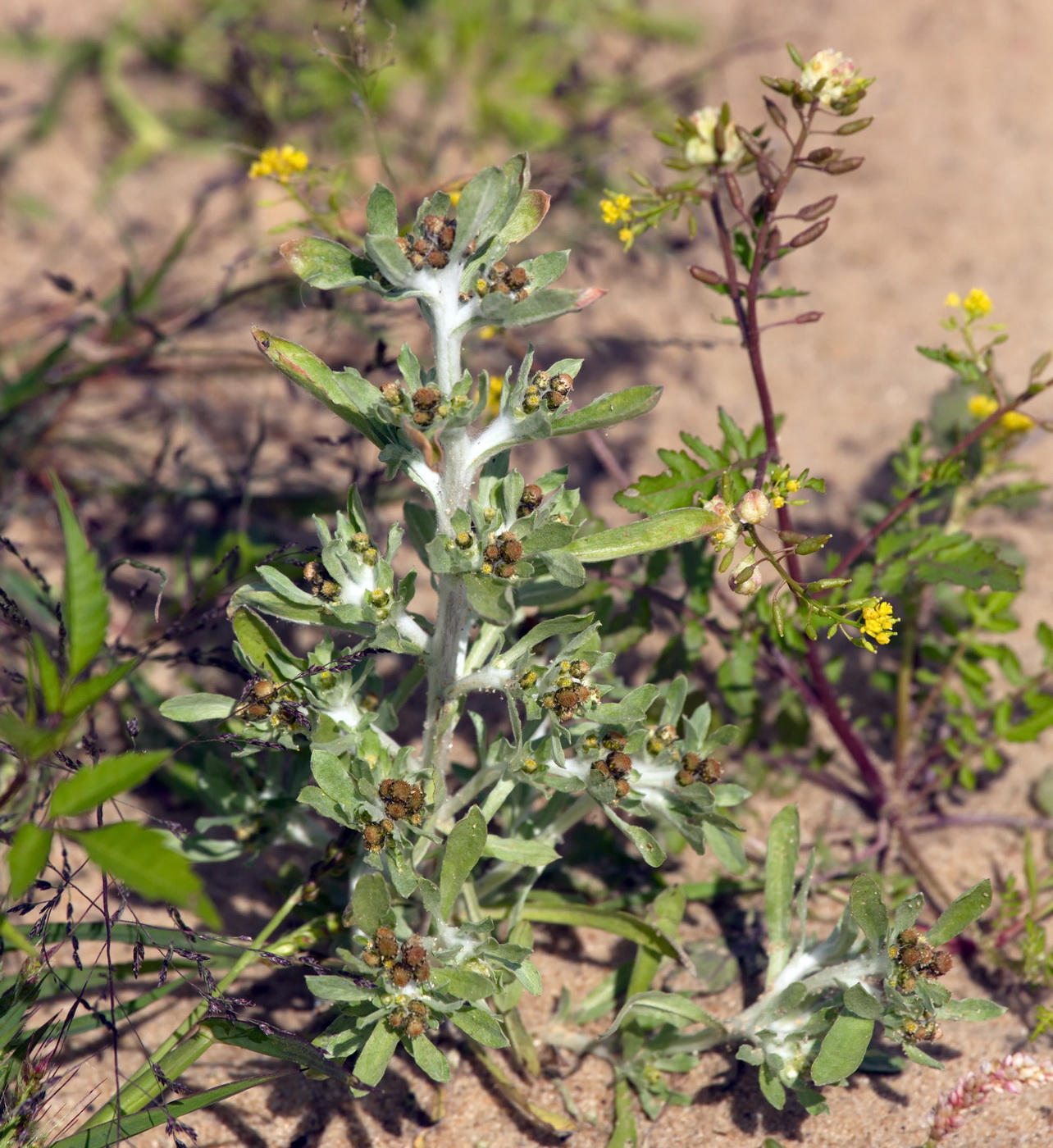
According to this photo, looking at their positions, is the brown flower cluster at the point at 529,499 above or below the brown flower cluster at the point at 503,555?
above

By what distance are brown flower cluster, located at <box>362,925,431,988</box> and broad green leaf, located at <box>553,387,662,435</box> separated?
3.55 feet

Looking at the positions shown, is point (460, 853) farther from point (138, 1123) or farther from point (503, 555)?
point (138, 1123)

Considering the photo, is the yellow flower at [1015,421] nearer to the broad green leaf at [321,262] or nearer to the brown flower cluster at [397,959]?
the broad green leaf at [321,262]

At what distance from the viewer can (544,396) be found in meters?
2.20

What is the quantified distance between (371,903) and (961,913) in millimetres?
1259

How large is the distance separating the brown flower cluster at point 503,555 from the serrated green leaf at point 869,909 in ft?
3.24

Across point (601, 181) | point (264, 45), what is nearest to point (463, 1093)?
point (601, 181)

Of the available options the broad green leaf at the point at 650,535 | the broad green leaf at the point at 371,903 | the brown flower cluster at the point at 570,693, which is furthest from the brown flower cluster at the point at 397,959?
the broad green leaf at the point at 650,535

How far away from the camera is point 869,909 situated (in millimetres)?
2311

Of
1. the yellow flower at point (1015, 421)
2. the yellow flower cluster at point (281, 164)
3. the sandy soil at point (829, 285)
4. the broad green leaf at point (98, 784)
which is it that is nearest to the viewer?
the broad green leaf at point (98, 784)

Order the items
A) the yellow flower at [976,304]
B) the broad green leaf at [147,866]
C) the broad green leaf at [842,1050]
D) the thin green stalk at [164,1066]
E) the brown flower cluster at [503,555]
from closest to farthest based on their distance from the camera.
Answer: the broad green leaf at [147,866], the brown flower cluster at [503,555], the broad green leaf at [842,1050], the thin green stalk at [164,1066], the yellow flower at [976,304]

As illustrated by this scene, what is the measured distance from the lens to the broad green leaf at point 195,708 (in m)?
2.37

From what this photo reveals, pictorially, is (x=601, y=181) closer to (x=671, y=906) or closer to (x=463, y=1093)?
(x=671, y=906)

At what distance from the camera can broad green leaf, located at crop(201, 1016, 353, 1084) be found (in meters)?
2.30
